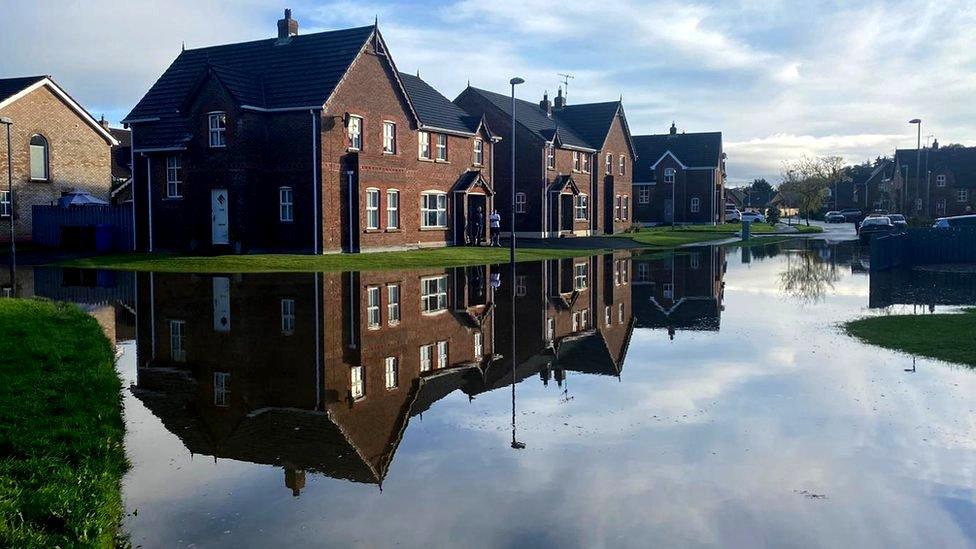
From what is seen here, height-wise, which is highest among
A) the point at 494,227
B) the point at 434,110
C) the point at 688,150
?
the point at 688,150

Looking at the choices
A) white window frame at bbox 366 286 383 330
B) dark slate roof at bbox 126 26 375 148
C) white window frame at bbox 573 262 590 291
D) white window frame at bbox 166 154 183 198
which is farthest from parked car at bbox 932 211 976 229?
white window frame at bbox 166 154 183 198

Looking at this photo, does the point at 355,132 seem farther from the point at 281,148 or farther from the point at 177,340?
the point at 177,340

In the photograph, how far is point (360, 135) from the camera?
121 ft

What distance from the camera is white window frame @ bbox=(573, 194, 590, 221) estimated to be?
59.2 meters

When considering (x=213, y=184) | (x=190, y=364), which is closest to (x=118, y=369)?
(x=190, y=364)

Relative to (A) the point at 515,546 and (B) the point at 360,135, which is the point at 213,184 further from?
(A) the point at 515,546

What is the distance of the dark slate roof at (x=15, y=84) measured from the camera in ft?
142

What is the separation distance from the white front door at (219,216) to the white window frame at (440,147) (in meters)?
12.2

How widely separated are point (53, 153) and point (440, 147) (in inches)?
840

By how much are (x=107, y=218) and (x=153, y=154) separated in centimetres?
482

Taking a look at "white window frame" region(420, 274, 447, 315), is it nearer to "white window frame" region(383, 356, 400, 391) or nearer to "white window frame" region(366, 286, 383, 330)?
"white window frame" region(366, 286, 383, 330)

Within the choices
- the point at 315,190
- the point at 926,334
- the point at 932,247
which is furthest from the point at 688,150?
the point at 926,334

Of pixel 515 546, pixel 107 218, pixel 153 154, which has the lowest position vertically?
pixel 515 546

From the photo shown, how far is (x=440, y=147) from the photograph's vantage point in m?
44.3
